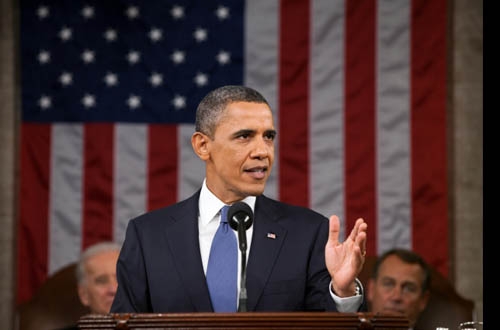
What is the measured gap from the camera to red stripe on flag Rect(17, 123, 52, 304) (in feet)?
21.7

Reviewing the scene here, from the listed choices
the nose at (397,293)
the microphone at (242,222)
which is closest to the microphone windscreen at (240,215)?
the microphone at (242,222)

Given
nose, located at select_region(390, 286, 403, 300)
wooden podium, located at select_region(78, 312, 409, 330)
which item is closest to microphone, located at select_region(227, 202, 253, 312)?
wooden podium, located at select_region(78, 312, 409, 330)

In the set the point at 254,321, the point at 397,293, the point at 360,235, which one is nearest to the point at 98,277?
the point at 397,293

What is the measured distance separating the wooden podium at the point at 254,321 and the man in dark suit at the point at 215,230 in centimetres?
45

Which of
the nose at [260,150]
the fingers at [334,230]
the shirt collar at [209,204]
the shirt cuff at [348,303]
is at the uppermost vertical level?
the nose at [260,150]

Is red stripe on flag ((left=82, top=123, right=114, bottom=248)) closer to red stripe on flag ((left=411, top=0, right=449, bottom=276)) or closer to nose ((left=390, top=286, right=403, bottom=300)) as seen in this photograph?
nose ((left=390, top=286, right=403, bottom=300))

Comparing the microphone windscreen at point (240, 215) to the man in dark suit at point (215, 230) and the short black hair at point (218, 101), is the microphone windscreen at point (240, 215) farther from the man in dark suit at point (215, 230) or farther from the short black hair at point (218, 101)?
the short black hair at point (218, 101)

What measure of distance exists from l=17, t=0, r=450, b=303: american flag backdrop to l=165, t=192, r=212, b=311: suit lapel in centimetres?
325

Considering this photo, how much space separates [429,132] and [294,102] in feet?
3.47

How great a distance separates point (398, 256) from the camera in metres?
5.96

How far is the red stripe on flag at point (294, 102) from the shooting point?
6746 millimetres

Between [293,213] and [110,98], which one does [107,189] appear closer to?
[110,98]

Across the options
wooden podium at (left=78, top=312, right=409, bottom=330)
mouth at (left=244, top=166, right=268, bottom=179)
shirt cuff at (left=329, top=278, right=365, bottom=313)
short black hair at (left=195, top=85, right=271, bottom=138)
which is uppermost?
short black hair at (left=195, top=85, right=271, bottom=138)

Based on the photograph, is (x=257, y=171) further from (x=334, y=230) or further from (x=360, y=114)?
(x=360, y=114)
